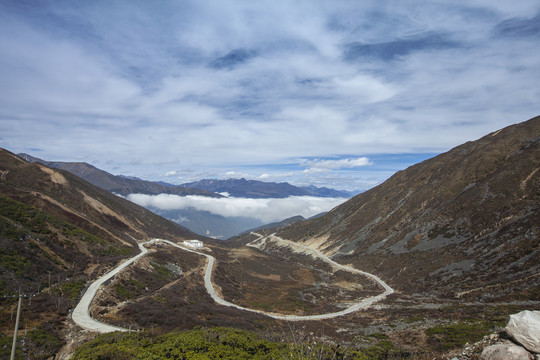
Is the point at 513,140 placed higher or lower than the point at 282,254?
higher

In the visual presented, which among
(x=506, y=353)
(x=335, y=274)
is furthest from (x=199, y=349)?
(x=335, y=274)

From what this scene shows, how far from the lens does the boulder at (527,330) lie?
8.41 metres

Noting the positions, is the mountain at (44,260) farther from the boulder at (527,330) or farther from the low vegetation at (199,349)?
the boulder at (527,330)

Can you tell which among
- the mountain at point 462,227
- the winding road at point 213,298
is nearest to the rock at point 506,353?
the winding road at point 213,298

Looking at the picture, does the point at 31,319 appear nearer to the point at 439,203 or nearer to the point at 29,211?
the point at 29,211

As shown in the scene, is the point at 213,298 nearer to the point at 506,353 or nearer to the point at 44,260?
the point at 44,260

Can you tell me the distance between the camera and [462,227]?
2662 inches

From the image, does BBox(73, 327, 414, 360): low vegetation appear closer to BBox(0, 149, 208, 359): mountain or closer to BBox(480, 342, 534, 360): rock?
BBox(480, 342, 534, 360): rock

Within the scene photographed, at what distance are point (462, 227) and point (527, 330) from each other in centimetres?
7114

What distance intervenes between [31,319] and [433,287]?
191 feet

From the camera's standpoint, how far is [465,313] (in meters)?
33.1

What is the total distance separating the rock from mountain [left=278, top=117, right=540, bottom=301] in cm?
3592

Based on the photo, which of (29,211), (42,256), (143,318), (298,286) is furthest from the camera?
(298,286)

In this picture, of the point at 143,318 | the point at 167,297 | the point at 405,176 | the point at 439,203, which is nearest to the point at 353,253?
the point at 439,203
